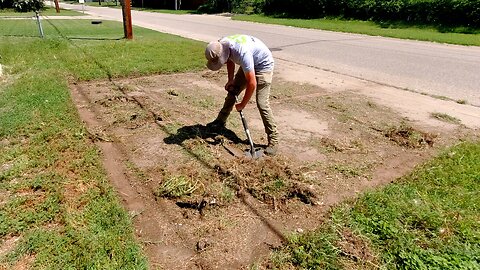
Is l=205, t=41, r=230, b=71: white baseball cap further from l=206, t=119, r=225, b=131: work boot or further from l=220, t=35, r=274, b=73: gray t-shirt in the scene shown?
l=206, t=119, r=225, b=131: work boot

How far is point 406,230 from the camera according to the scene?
277cm

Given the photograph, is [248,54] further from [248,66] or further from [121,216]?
[121,216]

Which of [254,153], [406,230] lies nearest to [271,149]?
[254,153]

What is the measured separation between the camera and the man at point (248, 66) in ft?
11.9

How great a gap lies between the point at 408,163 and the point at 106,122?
4.04 metres

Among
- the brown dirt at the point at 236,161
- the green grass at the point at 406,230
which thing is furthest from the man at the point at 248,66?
the green grass at the point at 406,230

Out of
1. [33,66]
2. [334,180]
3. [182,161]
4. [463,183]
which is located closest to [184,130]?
[182,161]

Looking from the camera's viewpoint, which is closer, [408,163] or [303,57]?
[408,163]

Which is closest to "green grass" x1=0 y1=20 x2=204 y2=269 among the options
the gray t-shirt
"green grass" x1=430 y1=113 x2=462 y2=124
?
the gray t-shirt

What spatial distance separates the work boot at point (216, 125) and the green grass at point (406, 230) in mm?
2208

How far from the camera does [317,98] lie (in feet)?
21.1

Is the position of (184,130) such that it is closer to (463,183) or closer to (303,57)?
(463,183)

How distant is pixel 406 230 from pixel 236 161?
1.79m

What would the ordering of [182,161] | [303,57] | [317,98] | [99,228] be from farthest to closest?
[303,57] → [317,98] → [182,161] → [99,228]
